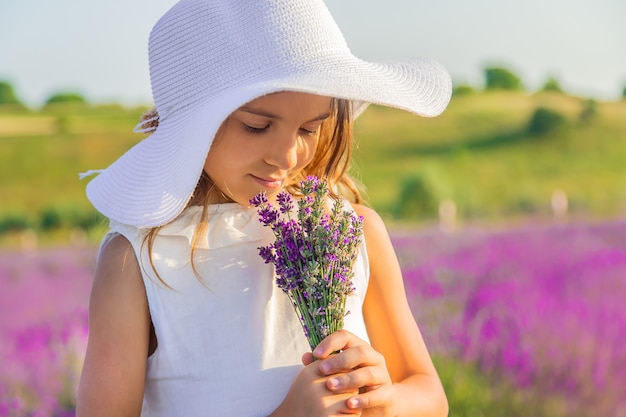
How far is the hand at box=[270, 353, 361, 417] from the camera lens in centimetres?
154

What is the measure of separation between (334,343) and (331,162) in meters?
0.54

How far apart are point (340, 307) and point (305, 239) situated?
147 mm

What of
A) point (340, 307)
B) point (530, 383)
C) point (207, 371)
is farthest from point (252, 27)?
point (530, 383)

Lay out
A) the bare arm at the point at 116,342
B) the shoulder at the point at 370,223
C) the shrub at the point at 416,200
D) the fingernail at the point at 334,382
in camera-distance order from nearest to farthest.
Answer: the fingernail at the point at 334,382 → the bare arm at the point at 116,342 → the shoulder at the point at 370,223 → the shrub at the point at 416,200

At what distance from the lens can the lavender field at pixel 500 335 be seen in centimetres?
329

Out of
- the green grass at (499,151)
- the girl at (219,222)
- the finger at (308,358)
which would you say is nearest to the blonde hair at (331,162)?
the girl at (219,222)

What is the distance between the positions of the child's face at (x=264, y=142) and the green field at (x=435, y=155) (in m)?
25.3

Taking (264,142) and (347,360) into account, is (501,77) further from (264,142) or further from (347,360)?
(347,360)

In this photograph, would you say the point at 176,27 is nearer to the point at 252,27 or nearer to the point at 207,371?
the point at 252,27

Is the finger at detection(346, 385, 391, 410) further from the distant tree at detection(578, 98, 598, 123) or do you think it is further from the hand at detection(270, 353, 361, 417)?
the distant tree at detection(578, 98, 598, 123)

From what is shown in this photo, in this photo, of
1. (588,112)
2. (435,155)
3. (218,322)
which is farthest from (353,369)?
(588,112)

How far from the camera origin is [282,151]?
1.65 meters

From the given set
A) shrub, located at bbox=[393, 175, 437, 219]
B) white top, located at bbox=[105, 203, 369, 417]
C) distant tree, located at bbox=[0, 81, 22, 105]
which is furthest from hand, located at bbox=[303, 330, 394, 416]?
distant tree, located at bbox=[0, 81, 22, 105]

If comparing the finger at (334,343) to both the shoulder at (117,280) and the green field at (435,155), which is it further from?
the green field at (435,155)
